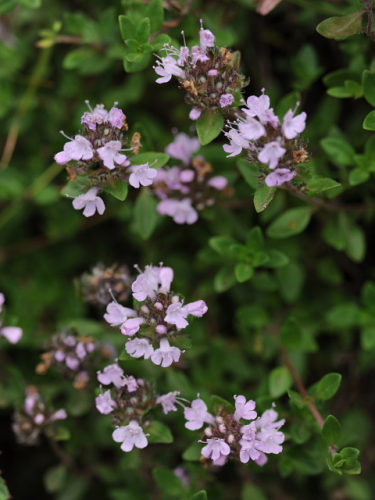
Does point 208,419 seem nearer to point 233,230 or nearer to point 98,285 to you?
point 98,285

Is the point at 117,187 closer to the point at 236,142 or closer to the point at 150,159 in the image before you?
the point at 150,159

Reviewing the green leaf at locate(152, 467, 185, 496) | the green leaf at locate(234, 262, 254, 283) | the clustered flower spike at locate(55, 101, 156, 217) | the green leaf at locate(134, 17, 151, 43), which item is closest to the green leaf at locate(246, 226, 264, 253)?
the green leaf at locate(234, 262, 254, 283)

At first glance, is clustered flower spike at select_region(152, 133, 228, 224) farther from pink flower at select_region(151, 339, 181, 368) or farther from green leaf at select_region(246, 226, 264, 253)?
pink flower at select_region(151, 339, 181, 368)

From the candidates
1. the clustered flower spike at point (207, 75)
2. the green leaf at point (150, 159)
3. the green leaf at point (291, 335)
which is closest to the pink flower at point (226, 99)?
the clustered flower spike at point (207, 75)

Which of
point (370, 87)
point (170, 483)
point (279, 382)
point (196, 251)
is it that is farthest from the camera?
point (196, 251)

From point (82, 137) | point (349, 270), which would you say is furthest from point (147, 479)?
point (82, 137)

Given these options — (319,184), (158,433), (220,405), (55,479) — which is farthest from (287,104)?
(55,479)

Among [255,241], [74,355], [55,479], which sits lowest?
[55,479]
